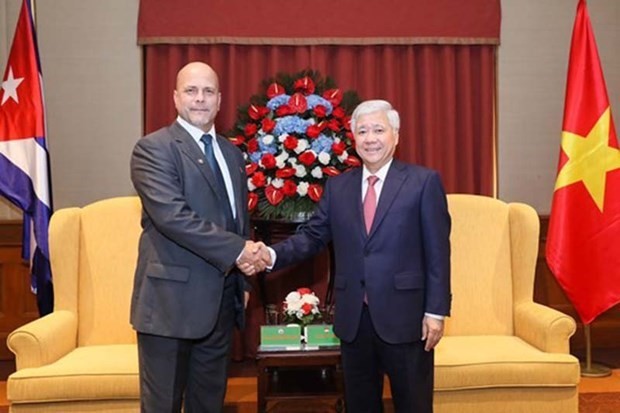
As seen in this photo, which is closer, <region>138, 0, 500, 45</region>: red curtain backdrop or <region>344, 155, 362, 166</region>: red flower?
<region>344, 155, 362, 166</region>: red flower

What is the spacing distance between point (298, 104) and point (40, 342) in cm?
163

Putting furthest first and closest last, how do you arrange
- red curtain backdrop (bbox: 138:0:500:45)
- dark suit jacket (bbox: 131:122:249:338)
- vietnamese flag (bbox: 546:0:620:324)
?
red curtain backdrop (bbox: 138:0:500:45) < vietnamese flag (bbox: 546:0:620:324) < dark suit jacket (bbox: 131:122:249:338)

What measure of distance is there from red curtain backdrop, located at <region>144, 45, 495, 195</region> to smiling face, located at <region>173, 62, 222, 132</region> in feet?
7.06

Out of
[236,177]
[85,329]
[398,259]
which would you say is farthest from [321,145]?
[85,329]

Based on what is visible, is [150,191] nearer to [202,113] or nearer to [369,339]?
[202,113]

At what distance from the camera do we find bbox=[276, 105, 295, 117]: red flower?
373cm

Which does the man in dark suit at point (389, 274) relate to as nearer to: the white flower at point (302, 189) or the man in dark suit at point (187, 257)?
the man in dark suit at point (187, 257)

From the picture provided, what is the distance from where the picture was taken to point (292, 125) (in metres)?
3.66

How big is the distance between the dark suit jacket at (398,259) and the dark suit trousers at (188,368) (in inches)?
16.9

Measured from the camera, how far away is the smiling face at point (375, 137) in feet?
8.70

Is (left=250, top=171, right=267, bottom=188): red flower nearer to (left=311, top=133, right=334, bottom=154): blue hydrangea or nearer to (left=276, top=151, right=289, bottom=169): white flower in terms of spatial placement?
(left=276, top=151, right=289, bottom=169): white flower

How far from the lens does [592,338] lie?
200 inches

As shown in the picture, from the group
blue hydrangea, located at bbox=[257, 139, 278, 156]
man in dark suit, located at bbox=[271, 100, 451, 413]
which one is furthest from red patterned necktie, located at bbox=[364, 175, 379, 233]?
blue hydrangea, located at bbox=[257, 139, 278, 156]

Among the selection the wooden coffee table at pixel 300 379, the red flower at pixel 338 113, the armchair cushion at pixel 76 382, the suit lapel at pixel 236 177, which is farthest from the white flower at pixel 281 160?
the armchair cushion at pixel 76 382
